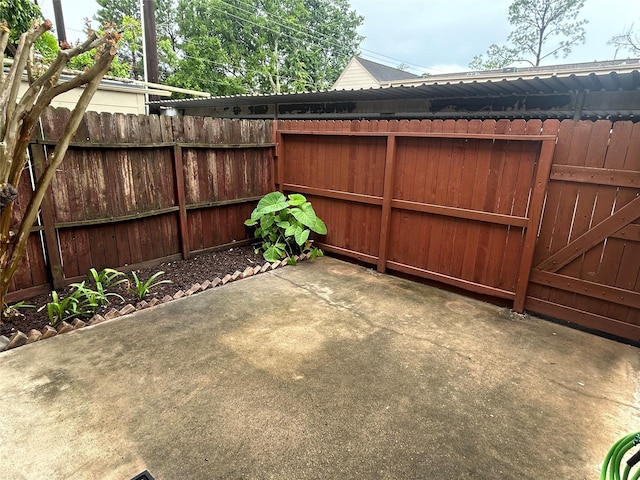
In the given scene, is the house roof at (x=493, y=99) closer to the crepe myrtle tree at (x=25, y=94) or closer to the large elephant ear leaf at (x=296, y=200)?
the large elephant ear leaf at (x=296, y=200)

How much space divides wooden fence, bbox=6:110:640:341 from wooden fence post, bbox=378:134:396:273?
2 centimetres

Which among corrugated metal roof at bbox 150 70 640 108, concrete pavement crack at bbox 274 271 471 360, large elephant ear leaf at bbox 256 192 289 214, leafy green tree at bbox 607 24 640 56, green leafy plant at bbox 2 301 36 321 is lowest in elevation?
concrete pavement crack at bbox 274 271 471 360

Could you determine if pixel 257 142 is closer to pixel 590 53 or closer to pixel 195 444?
pixel 195 444

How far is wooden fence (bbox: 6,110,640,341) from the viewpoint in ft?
9.50

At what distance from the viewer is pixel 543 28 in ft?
63.2

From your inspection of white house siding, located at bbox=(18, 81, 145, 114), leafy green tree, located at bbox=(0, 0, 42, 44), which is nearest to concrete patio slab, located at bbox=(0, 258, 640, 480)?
white house siding, located at bbox=(18, 81, 145, 114)

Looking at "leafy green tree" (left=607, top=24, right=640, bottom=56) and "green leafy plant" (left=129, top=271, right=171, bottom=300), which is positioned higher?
"leafy green tree" (left=607, top=24, right=640, bottom=56)

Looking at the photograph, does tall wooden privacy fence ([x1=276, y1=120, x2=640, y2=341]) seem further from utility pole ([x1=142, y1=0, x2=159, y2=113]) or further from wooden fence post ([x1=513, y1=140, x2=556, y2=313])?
utility pole ([x1=142, y1=0, x2=159, y2=113])

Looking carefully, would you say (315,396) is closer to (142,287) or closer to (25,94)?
(142,287)

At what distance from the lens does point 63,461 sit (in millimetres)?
1660

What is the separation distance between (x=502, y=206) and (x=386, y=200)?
1.23m

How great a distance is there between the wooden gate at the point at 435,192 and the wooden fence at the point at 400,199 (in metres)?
0.01

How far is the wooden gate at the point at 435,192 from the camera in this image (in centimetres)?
323

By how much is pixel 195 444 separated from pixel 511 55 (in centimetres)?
2594
